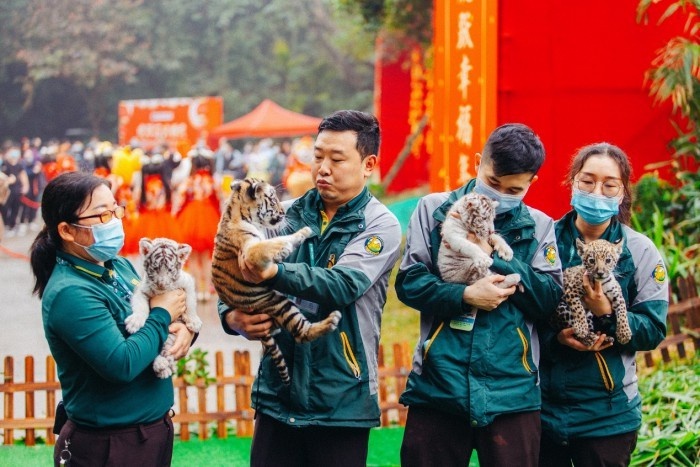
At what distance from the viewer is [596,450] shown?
3.49m

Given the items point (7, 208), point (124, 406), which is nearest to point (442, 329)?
point (124, 406)

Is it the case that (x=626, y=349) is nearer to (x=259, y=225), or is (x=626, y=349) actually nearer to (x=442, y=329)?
(x=442, y=329)

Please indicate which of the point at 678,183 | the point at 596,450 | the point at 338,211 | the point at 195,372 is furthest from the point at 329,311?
the point at 678,183

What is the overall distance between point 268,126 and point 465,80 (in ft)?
57.0

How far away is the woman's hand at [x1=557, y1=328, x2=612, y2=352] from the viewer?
135 inches

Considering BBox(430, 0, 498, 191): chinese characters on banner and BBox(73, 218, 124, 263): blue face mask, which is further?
BBox(430, 0, 498, 191): chinese characters on banner

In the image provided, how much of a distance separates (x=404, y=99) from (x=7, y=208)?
34.6 ft

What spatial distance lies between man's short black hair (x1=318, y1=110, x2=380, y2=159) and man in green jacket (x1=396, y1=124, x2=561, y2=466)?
0.40 m

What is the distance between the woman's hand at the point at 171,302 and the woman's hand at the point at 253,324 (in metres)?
0.23

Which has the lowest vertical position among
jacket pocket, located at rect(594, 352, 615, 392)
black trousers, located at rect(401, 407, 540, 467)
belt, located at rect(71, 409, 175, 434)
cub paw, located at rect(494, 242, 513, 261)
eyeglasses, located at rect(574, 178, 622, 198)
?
black trousers, located at rect(401, 407, 540, 467)

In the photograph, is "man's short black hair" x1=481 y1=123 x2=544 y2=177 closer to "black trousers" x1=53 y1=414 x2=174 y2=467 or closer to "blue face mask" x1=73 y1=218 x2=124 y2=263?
"blue face mask" x1=73 y1=218 x2=124 y2=263

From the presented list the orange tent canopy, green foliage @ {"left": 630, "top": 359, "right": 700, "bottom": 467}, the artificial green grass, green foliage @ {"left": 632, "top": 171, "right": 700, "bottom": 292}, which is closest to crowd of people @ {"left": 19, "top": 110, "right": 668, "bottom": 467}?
green foliage @ {"left": 630, "top": 359, "right": 700, "bottom": 467}

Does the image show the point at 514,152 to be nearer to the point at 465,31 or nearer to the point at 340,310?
the point at 340,310

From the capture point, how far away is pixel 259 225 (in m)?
3.42
